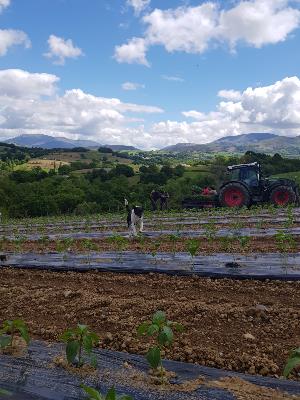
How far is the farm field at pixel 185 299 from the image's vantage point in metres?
3.60

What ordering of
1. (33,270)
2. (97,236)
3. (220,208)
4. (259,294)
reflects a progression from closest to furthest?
(259,294) < (33,270) < (97,236) < (220,208)

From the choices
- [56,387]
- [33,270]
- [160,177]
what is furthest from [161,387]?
[160,177]

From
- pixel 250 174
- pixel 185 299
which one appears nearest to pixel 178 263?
pixel 185 299

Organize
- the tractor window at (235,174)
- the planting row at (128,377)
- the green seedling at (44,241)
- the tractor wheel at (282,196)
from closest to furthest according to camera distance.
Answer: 1. the planting row at (128,377)
2. the green seedling at (44,241)
3. the tractor wheel at (282,196)
4. the tractor window at (235,174)

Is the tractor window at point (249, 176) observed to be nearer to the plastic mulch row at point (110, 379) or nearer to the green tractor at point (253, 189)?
the green tractor at point (253, 189)

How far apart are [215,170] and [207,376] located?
39845 millimetres

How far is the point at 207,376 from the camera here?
3160 millimetres

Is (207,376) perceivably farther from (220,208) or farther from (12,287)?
(220,208)

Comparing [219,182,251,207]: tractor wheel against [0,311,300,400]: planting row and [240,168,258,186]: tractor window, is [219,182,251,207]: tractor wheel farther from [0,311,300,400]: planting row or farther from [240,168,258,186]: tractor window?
[0,311,300,400]: planting row

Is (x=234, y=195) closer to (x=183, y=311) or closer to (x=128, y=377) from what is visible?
(x=183, y=311)

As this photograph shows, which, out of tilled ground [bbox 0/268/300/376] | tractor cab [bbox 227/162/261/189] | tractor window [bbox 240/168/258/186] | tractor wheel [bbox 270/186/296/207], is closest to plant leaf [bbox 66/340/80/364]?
tilled ground [bbox 0/268/300/376]

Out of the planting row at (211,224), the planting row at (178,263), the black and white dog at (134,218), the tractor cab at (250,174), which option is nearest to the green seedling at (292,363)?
the planting row at (178,263)

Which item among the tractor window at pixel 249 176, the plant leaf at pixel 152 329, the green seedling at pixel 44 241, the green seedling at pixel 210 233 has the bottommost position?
the green seedling at pixel 44 241

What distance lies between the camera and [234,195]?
59.3 feet
